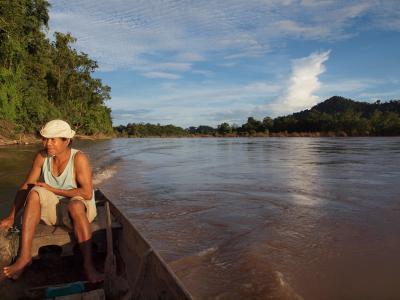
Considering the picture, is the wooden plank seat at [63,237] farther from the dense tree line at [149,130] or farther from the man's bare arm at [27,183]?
the dense tree line at [149,130]

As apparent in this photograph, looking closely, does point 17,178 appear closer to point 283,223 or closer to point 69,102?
Answer: point 283,223

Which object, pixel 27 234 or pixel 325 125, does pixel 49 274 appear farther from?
pixel 325 125

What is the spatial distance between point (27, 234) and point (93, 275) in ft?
2.10

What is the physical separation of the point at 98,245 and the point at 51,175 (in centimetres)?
81

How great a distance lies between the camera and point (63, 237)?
344cm

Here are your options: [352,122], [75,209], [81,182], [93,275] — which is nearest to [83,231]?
[75,209]

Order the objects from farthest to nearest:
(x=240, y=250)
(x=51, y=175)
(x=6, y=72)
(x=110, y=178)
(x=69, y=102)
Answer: (x=69, y=102) < (x=6, y=72) < (x=110, y=178) < (x=240, y=250) < (x=51, y=175)

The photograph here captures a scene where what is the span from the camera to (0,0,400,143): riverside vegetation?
2333cm

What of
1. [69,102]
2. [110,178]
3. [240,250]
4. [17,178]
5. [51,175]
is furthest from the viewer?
[69,102]

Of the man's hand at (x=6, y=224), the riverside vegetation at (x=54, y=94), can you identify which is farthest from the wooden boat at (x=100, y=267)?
the riverside vegetation at (x=54, y=94)

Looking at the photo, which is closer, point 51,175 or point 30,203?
point 30,203

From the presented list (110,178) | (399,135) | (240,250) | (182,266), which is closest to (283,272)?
(240,250)

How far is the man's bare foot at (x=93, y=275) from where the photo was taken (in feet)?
10.2

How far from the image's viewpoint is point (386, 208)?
266 inches
